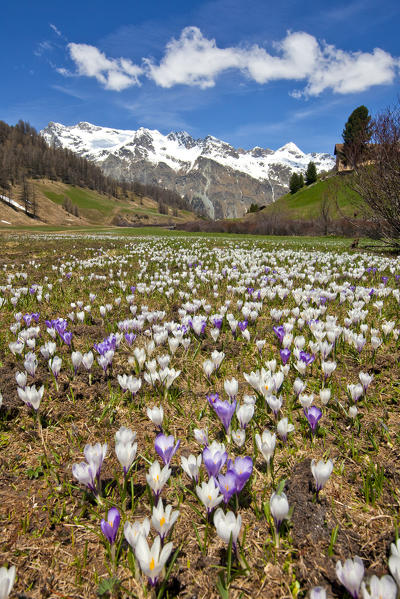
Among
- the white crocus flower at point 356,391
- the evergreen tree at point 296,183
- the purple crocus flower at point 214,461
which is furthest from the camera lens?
the evergreen tree at point 296,183

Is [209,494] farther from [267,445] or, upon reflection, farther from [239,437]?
[239,437]

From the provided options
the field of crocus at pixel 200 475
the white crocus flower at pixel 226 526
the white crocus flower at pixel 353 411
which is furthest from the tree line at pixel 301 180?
the white crocus flower at pixel 226 526

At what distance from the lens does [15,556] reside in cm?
144

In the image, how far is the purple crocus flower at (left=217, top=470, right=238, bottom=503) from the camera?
1494 millimetres

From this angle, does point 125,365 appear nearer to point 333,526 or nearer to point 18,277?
point 333,526

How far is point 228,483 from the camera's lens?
4.92ft

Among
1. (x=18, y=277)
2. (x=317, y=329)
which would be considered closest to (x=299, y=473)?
(x=317, y=329)

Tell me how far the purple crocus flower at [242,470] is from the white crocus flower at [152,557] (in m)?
0.44

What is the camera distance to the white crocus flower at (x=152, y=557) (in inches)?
47.1

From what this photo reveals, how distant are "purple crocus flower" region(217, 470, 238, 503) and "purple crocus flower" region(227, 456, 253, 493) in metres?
0.02

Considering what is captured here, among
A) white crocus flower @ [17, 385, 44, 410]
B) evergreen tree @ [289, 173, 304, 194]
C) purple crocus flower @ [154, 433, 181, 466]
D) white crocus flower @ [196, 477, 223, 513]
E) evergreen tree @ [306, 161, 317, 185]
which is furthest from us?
evergreen tree @ [289, 173, 304, 194]

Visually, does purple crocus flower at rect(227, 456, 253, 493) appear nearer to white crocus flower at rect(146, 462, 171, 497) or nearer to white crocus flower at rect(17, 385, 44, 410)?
white crocus flower at rect(146, 462, 171, 497)

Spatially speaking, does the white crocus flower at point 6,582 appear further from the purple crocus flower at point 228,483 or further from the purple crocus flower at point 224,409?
the purple crocus flower at point 224,409

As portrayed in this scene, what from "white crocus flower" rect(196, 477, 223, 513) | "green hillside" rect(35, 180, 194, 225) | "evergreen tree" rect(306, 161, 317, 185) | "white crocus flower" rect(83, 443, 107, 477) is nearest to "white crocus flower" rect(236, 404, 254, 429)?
"white crocus flower" rect(196, 477, 223, 513)
